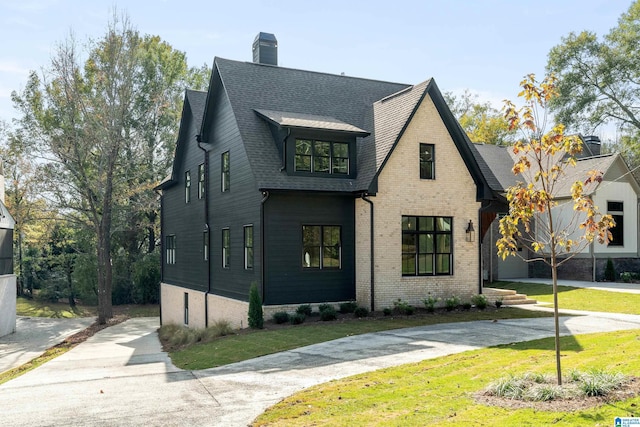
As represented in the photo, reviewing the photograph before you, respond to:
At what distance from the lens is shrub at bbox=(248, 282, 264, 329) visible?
17.8 meters

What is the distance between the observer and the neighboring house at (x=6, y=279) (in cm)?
2909

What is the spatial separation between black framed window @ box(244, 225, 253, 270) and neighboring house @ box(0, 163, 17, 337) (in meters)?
16.2

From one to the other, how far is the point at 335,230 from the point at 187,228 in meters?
10.4

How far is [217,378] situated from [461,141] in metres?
13.9

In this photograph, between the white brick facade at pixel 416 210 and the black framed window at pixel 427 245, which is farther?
the black framed window at pixel 427 245

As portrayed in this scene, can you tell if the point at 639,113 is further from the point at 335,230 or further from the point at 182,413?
the point at 182,413

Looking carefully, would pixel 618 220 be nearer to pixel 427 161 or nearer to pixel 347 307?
pixel 427 161

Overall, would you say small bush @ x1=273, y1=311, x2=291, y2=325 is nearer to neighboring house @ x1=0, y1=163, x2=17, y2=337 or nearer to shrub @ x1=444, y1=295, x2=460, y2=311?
shrub @ x1=444, y1=295, x2=460, y2=311

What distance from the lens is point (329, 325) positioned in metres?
17.3

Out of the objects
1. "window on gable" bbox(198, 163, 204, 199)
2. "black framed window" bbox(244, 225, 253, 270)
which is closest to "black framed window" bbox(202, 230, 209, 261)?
"window on gable" bbox(198, 163, 204, 199)

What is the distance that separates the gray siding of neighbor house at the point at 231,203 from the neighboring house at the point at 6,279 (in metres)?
13.1

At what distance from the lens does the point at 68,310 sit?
45.9m

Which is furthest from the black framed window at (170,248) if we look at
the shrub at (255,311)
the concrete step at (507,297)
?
the concrete step at (507,297)

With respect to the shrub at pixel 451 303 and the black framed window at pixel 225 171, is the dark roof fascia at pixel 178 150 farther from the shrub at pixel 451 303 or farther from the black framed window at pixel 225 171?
the shrub at pixel 451 303
